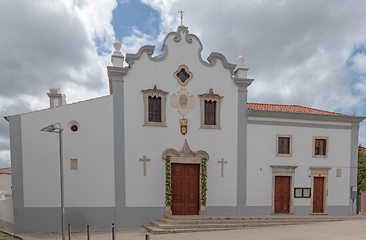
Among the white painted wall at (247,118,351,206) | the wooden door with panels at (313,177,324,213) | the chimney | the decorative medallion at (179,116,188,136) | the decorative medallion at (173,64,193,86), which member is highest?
the decorative medallion at (173,64,193,86)

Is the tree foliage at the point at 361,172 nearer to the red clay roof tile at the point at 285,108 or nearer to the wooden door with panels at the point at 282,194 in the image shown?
the red clay roof tile at the point at 285,108

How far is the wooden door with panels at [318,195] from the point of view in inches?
591

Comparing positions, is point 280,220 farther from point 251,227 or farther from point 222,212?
point 222,212

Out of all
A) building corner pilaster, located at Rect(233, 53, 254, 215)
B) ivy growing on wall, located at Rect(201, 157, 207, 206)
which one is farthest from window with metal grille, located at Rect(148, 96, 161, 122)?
building corner pilaster, located at Rect(233, 53, 254, 215)

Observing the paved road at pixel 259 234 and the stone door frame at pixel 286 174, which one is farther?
the stone door frame at pixel 286 174

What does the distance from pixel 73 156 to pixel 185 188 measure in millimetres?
6269

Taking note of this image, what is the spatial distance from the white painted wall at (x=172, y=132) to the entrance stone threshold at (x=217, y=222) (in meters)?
1.06

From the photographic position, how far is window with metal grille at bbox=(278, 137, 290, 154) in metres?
14.7

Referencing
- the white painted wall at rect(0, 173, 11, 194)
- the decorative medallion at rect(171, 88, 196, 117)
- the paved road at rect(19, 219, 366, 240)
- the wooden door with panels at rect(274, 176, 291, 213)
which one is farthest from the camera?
→ the white painted wall at rect(0, 173, 11, 194)

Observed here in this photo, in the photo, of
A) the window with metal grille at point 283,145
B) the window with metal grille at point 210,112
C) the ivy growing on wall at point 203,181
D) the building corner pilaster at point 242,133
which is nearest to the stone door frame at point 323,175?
the window with metal grille at point 283,145

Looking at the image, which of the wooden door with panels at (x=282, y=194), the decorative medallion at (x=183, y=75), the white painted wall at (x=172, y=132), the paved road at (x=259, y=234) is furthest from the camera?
the wooden door with panels at (x=282, y=194)

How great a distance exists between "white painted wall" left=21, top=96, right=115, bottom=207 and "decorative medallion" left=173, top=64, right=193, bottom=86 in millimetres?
3981

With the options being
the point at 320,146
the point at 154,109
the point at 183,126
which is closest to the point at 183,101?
the point at 183,126

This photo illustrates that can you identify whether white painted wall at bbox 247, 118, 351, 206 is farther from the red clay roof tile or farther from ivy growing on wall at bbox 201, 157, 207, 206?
ivy growing on wall at bbox 201, 157, 207, 206
